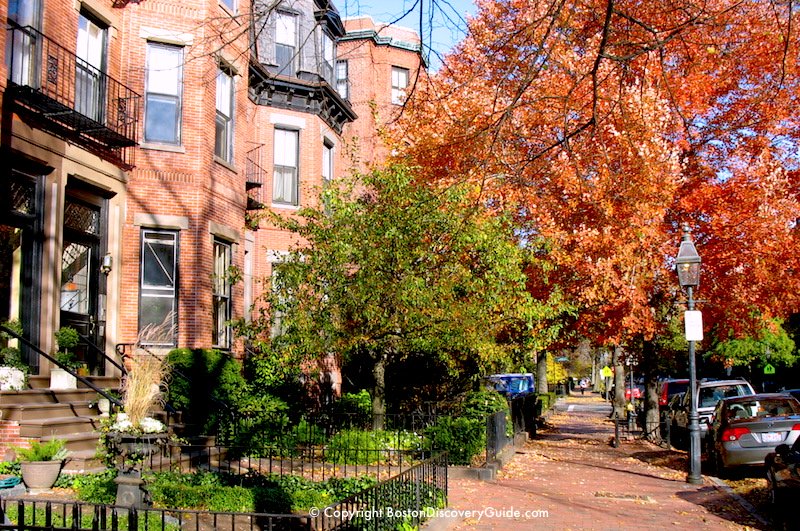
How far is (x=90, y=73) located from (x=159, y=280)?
4242 millimetres

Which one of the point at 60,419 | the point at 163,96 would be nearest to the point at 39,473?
the point at 60,419

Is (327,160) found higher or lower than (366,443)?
higher

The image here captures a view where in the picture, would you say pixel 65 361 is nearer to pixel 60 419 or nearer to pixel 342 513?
pixel 60 419

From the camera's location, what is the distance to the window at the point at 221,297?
18.1 meters

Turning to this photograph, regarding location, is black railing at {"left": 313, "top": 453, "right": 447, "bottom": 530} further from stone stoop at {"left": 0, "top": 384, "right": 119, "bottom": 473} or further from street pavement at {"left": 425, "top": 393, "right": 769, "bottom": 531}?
stone stoop at {"left": 0, "top": 384, "right": 119, "bottom": 473}

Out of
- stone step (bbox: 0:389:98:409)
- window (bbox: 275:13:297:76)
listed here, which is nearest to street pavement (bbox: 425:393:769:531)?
stone step (bbox: 0:389:98:409)

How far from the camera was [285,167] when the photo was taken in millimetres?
23656

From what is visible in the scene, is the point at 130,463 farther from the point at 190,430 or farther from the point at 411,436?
the point at 411,436

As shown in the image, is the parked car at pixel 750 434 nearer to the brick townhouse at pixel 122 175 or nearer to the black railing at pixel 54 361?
the brick townhouse at pixel 122 175

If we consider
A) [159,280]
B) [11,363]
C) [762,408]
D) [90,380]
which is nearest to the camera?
[11,363]

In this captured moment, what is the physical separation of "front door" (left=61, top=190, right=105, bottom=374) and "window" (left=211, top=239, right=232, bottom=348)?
2672 mm

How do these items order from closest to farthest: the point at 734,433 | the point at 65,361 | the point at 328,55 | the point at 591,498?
the point at 591,498 < the point at 65,361 < the point at 734,433 < the point at 328,55

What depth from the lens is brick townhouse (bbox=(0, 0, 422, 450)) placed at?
13516 mm

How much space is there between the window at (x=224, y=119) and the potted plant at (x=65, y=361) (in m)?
5.99
